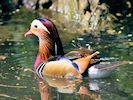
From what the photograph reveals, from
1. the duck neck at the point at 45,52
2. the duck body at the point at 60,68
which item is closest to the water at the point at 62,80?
the duck body at the point at 60,68

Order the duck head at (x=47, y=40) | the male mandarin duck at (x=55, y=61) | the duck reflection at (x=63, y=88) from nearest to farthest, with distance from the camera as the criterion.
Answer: the duck reflection at (x=63, y=88), the male mandarin duck at (x=55, y=61), the duck head at (x=47, y=40)

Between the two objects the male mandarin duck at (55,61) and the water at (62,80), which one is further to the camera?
the male mandarin duck at (55,61)

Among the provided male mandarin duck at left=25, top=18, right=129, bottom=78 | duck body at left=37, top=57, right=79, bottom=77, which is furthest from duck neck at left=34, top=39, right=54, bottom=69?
duck body at left=37, top=57, right=79, bottom=77

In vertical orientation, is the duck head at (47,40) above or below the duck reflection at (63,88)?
above

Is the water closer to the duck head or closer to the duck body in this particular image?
the duck body

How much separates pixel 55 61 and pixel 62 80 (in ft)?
1.07

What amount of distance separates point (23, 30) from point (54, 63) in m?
3.82

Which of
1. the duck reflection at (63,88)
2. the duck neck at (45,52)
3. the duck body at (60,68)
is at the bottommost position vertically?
the duck reflection at (63,88)

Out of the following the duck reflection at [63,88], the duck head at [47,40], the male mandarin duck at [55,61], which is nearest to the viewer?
the duck reflection at [63,88]

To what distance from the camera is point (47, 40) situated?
9156 mm

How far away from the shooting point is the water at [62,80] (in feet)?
26.9

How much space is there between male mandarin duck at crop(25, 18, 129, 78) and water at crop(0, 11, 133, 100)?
0.44 ft

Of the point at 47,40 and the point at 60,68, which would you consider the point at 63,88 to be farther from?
the point at 47,40

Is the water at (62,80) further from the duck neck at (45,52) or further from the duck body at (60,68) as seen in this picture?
the duck neck at (45,52)
